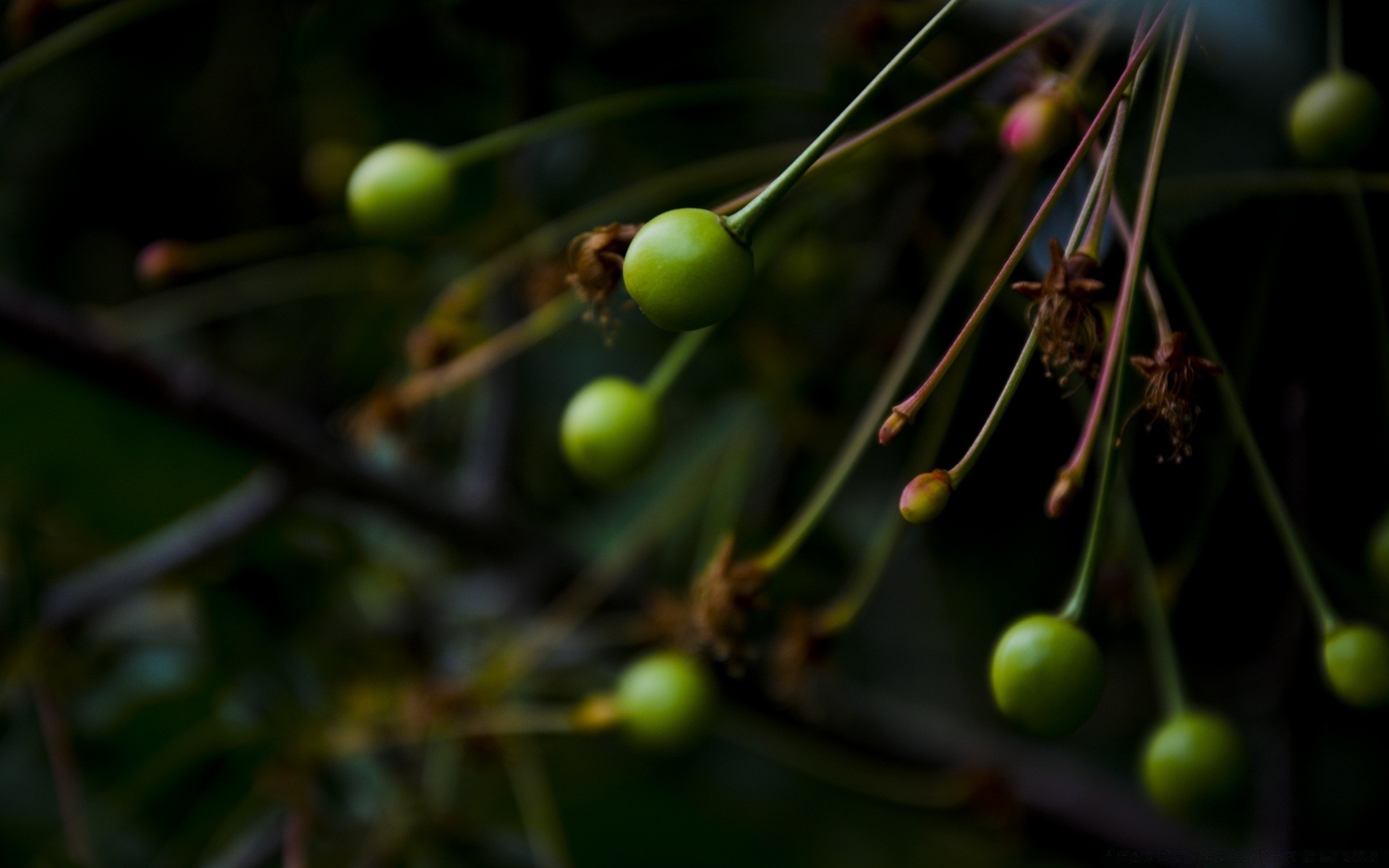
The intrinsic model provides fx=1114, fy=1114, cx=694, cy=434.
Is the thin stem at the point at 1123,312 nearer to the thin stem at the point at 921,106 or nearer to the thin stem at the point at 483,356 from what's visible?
the thin stem at the point at 921,106

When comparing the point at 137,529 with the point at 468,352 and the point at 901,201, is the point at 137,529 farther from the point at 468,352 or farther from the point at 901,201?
the point at 901,201

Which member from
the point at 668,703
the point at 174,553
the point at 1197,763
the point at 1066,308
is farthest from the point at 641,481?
the point at 1066,308

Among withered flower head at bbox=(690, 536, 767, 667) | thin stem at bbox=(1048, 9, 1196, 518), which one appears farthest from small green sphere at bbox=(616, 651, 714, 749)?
thin stem at bbox=(1048, 9, 1196, 518)

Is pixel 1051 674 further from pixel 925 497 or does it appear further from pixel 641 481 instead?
pixel 641 481

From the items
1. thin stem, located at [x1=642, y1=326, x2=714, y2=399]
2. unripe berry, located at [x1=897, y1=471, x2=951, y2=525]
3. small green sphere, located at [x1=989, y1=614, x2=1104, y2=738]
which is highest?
thin stem, located at [x1=642, y1=326, x2=714, y2=399]

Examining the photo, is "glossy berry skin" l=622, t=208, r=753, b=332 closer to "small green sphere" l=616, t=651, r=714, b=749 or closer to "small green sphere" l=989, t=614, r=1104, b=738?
"small green sphere" l=989, t=614, r=1104, b=738

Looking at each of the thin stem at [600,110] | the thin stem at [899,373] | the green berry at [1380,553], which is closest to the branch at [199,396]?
the thin stem at [600,110]

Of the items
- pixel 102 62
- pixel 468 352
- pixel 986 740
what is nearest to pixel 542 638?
pixel 468 352
